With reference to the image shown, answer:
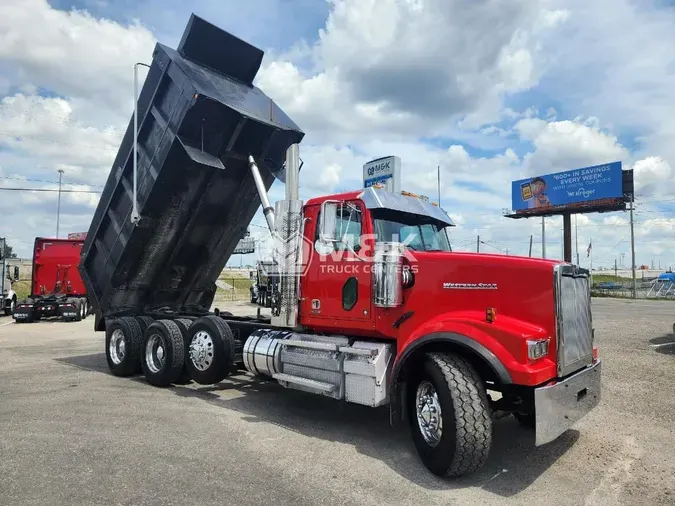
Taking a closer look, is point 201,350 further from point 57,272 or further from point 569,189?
point 569,189

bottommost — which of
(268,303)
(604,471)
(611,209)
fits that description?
(604,471)

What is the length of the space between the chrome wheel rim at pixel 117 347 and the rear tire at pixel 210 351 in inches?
63.3

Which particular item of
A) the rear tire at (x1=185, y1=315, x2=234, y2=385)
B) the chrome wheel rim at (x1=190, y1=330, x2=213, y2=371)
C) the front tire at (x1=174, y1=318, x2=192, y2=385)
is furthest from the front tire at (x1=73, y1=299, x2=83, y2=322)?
the chrome wheel rim at (x1=190, y1=330, x2=213, y2=371)

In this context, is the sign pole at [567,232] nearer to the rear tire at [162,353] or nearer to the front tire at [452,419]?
the rear tire at [162,353]

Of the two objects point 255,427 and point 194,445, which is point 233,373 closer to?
point 255,427

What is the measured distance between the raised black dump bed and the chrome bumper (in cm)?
541

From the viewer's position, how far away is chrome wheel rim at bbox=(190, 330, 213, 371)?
733 centimetres

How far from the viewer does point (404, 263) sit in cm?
527

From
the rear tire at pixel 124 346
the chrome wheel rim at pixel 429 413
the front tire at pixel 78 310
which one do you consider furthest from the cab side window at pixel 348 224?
the front tire at pixel 78 310

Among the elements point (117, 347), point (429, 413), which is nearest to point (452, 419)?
point (429, 413)

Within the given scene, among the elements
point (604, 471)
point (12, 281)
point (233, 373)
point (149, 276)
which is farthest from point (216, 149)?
point (12, 281)

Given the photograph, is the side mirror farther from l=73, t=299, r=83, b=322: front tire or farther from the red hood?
l=73, t=299, r=83, b=322: front tire

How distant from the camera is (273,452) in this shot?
4.92 m

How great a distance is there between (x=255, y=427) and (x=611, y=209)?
49.3m
